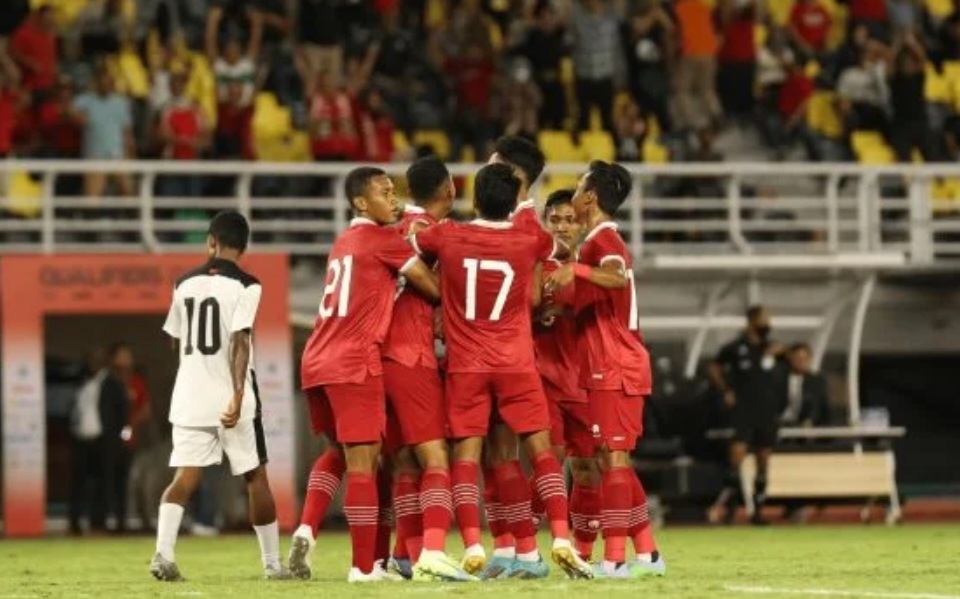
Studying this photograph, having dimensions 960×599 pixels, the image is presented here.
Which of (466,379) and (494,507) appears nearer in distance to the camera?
(466,379)

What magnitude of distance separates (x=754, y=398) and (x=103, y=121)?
7.30m

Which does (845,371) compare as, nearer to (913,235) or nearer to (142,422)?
(913,235)

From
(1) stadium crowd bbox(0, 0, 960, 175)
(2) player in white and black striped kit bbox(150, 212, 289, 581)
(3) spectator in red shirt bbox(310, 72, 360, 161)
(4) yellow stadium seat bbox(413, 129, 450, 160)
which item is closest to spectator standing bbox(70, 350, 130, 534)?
(1) stadium crowd bbox(0, 0, 960, 175)

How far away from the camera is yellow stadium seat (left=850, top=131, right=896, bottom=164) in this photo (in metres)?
32.6

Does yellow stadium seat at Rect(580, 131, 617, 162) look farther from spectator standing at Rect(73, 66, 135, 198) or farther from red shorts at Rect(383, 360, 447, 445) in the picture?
red shorts at Rect(383, 360, 447, 445)

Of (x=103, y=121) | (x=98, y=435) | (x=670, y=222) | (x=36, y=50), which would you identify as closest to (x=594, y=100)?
(x=670, y=222)

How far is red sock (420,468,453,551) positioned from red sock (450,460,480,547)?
6 cm

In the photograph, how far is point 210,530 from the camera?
27109 millimetres

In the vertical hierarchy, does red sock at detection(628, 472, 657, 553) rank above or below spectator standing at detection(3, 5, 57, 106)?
below

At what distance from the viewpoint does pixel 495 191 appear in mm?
14891

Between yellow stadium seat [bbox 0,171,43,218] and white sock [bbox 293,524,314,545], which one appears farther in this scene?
yellow stadium seat [bbox 0,171,43,218]

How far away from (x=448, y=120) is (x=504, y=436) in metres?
15.8

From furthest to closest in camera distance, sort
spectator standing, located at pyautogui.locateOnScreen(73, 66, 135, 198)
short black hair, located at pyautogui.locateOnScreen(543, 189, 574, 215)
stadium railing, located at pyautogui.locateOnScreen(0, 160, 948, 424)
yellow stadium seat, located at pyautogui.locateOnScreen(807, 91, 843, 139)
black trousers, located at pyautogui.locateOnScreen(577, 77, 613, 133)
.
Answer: yellow stadium seat, located at pyautogui.locateOnScreen(807, 91, 843, 139)
black trousers, located at pyautogui.locateOnScreen(577, 77, 613, 133)
spectator standing, located at pyautogui.locateOnScreen(73, 66, 135, 198)
stadium railing, located at pyautogui.locateOnScreen(0, 160, 948, 424)
short black hair, located at pyautogui.locateOnScreen(543, 189, 574, 215)

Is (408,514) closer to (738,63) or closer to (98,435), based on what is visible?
(98,435)
